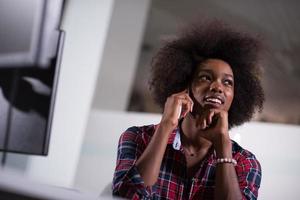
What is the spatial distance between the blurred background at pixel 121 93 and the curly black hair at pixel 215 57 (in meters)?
0.05

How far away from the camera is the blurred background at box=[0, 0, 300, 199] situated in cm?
87

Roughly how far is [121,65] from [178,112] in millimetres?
738

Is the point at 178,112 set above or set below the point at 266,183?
above

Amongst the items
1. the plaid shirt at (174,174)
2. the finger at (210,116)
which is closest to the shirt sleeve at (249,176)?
the plaid shirt at (174,174)

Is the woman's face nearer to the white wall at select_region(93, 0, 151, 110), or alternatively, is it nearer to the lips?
the lips

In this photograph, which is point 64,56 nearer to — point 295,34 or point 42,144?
point 42,144

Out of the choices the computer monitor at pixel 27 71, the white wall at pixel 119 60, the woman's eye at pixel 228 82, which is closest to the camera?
the woman's eye at pixel 228 82

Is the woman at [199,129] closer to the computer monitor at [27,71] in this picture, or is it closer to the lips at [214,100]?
the lips at [214,100]

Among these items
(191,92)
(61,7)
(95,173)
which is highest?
(61,7)

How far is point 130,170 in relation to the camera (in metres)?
0.73

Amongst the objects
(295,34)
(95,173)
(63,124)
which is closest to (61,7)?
(63,124)

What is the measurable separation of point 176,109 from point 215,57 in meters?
0.16

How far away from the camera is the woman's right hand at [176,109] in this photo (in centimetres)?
76

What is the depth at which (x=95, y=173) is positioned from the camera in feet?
3.45
